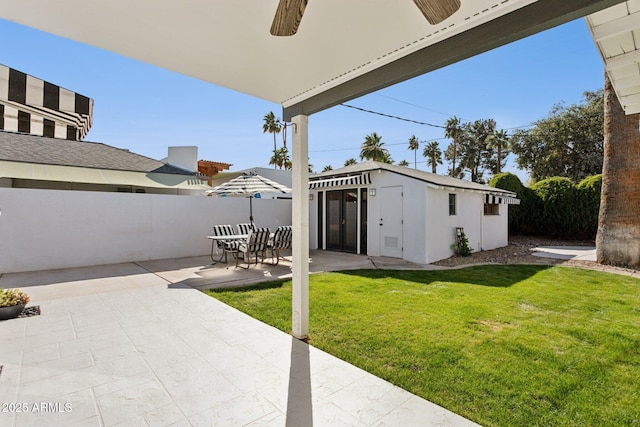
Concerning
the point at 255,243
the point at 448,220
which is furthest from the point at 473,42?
the point at 448,220

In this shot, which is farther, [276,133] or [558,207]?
[276,133]

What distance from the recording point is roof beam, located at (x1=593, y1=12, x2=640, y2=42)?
321 cm

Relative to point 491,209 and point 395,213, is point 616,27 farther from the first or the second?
point 491,209

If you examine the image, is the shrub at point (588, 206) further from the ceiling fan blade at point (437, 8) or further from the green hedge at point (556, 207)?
the ceiling fan blade at point (437, 8)

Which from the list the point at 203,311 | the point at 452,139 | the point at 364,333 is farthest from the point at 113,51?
the point at 452,139

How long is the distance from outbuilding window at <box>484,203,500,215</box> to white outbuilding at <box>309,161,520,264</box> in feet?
0.21

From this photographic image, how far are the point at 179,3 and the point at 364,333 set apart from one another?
438 cm

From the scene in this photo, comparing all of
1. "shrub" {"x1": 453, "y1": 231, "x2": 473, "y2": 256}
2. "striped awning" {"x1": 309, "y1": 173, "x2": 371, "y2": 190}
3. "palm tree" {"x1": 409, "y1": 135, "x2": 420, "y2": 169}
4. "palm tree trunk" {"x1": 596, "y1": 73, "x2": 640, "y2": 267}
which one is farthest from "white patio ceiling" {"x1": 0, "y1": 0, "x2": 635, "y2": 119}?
"palm tree" {"x1": 409, "y1": 135, "x2": 420, "y2": 169}

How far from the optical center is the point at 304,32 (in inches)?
110

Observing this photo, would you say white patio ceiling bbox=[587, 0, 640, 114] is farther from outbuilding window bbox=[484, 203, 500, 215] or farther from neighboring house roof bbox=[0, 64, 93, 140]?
outbuilding window bbox=[484, 203, 500, 215]

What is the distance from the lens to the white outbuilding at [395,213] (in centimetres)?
1095

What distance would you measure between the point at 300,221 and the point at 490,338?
319 centimetres

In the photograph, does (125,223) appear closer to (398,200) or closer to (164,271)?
(164,271)

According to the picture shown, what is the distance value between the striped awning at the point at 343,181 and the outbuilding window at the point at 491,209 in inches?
277
